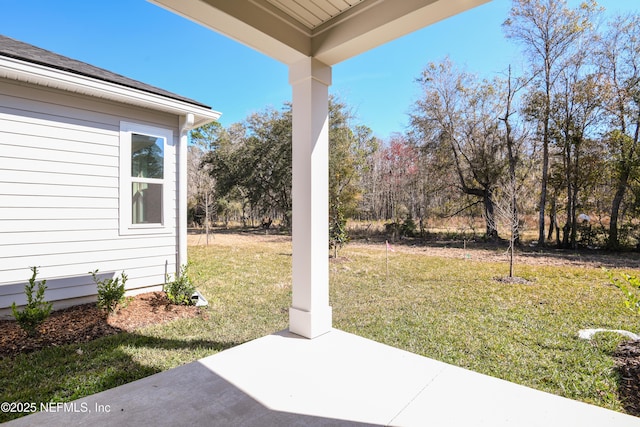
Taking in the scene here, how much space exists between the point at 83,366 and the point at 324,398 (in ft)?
6.43

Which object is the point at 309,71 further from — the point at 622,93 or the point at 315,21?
the point at 622,93

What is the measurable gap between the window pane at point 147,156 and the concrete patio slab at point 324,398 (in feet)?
9.39

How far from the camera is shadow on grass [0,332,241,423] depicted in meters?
1.89

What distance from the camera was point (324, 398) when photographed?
5.28 ft

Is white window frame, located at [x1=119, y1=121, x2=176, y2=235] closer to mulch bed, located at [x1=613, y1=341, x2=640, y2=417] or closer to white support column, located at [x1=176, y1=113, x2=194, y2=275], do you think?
white support column, located at [x1=176, y1=113, x2=194, y2=275]

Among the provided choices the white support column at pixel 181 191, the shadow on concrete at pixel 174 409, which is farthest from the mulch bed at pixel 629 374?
the white support column at pixel 181 191

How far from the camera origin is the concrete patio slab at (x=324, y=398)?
1431 millimetres

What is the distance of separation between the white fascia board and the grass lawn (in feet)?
8.59

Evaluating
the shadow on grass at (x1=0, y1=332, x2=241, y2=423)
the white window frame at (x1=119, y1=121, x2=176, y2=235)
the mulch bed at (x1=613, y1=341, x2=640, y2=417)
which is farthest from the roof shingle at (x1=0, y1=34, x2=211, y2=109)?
the mulch bed at (x1=613, y1=341, x2=640, y2=417)

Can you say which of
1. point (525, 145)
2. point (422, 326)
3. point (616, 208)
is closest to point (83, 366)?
point (422, 326)

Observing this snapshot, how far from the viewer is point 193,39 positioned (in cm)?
650

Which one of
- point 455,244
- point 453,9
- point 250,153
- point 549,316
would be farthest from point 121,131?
point 250,153

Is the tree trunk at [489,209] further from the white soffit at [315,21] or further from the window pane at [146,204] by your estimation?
the window pane at [146,204]

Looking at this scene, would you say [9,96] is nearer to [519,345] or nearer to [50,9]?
[50,9]
